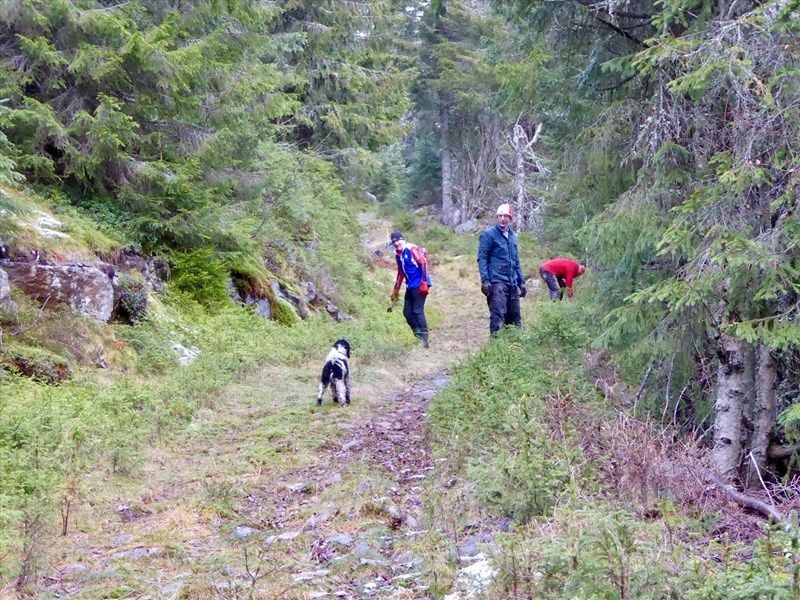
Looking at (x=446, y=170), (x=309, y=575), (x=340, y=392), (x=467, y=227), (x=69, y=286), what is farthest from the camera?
Answer: (x=446, y=170)

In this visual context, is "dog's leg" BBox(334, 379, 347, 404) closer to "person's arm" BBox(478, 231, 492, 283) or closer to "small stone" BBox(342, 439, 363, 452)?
"small stone" BBox(342, 439, 363, 452)

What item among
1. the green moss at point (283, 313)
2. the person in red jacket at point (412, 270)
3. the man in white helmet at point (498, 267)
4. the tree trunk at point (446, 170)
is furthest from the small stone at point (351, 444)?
the tree trunk at point (446, 170)

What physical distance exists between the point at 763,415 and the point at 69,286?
8.16 metres

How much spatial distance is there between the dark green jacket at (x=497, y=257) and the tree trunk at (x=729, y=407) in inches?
198

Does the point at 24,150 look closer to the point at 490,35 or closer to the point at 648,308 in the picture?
the point at 648,308

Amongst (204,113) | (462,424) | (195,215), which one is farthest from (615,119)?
(204,113)

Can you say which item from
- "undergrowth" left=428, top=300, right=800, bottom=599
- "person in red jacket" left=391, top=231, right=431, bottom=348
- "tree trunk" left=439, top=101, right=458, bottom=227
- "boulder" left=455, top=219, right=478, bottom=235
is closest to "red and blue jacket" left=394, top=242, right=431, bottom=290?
"person in red jacket" left=391, top=231, right=431, bottom=348

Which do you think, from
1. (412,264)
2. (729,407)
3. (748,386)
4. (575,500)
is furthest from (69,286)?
(748,386)

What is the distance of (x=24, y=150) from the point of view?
11.0 metres

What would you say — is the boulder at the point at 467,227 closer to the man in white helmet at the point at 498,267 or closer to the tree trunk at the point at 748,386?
the man in white helmet at the point at 498,267

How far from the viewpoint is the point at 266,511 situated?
5484mm

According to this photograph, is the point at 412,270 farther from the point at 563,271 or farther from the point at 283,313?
the point at 563,271

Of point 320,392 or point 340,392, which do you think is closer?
point 320,392

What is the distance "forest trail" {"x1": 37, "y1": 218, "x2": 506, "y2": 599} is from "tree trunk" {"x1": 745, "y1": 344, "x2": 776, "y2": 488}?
8.14ft
